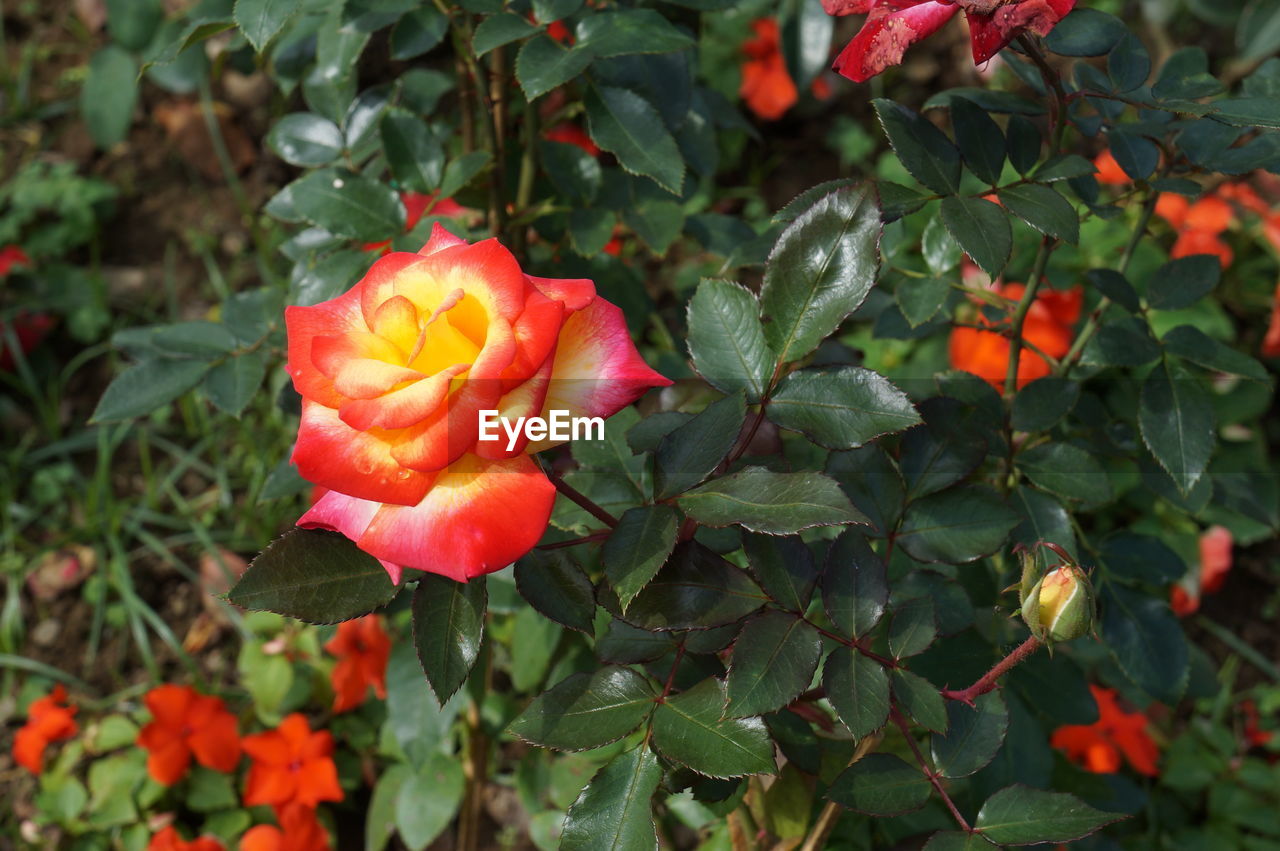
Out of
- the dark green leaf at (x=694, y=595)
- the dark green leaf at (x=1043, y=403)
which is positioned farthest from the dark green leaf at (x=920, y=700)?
the dark green leaf at (x=1043, y=403)

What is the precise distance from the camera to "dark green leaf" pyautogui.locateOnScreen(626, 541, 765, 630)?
0.67 meters

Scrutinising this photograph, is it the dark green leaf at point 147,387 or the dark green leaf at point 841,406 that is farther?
the dark green leaf at point 147,387

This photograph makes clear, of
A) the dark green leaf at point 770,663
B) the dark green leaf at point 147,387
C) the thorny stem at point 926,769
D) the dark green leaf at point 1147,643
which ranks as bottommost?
the dark green leaf at point 1147,643

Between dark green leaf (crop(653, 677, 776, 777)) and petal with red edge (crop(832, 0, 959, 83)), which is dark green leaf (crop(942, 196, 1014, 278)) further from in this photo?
dark green leaf (crop(653, 677, 776, 777))

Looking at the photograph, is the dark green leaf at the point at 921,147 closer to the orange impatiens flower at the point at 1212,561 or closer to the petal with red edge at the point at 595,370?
the petal with red edge at the point at 595,370

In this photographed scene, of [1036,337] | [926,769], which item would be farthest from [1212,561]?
[926,769]

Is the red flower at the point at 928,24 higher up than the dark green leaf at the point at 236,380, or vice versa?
the red flower at the point at 928,24

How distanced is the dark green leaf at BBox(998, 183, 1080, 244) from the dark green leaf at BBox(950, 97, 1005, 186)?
A: 0.03 meters

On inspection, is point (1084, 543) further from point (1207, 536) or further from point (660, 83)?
point (1207, 536)

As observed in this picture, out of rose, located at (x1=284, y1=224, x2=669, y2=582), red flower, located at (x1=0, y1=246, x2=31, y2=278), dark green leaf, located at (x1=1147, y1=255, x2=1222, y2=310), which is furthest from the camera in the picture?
red flower, located at (x1=0, y1=246, x2=31, y2=278)

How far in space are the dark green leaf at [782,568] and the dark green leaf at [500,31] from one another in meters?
0.44

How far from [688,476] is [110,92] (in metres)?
1.93

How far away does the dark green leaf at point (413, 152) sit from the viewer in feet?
3.34

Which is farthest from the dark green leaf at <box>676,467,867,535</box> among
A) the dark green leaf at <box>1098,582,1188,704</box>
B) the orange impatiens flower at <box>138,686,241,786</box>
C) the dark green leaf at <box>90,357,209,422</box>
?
the orange impatiens flower at <box>138,686,241,786</box>
